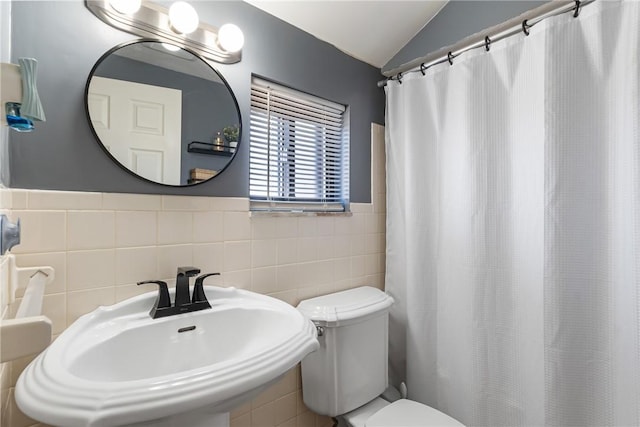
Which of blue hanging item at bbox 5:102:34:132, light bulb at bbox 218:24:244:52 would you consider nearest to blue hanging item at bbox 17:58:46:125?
blue hanging item at bbox 5:102:34:132

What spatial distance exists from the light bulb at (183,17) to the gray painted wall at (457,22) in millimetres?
1089

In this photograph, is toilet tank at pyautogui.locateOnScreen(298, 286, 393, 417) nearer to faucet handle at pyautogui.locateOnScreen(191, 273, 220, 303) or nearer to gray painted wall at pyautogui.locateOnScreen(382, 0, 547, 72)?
faucet handle at pyautogui.locateOnScreen(191, 273, 220, 303)

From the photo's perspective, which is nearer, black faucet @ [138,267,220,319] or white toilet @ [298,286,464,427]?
black faucet @ [138,267,220,319]

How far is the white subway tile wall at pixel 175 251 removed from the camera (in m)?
0.81

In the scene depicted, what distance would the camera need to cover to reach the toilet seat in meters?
1.12

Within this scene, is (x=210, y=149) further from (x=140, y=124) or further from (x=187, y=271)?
(x=187, y=271)

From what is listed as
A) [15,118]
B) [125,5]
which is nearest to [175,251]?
[15,118]

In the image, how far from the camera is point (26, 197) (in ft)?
2.59

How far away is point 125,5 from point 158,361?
1.09 m

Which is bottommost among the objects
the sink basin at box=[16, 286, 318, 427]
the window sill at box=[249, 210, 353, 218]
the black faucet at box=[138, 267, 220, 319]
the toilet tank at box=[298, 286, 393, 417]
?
the toilet tank at box=[298, 286, 393, 417]

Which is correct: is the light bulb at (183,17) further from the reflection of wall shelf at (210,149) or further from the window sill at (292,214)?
the window sill at (292,214)

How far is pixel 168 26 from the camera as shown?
102 centimetres

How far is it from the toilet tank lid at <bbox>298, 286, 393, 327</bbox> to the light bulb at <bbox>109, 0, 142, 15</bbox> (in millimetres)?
1201

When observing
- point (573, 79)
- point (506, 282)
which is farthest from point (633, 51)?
point (506, 282)
